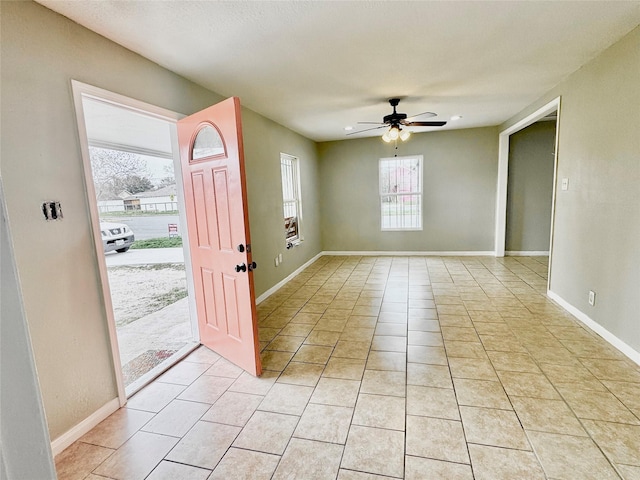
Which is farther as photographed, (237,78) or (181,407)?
(237,78)

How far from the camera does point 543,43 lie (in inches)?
96.3

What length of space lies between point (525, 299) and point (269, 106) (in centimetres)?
385

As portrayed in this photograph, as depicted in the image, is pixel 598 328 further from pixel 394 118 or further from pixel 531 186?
pixel 531 186

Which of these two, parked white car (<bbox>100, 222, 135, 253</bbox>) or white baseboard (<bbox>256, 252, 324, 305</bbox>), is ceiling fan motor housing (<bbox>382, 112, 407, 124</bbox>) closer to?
white baseboard (<bbox>256, 252, 324, 305</bbox>)

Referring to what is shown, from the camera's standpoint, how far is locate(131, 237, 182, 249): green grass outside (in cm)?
827

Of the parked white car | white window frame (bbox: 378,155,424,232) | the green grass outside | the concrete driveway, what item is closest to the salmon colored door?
the concrete driveway

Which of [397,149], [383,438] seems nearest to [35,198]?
[383,438]

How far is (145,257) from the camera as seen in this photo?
288 inches

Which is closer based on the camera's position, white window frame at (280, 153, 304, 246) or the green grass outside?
white window frame at (280, 153, 304, 246)

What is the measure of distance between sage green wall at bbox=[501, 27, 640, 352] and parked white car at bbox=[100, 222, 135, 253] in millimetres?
8001

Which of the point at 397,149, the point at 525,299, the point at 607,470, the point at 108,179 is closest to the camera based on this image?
the point at 607,470

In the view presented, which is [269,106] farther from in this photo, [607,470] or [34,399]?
[607,470]

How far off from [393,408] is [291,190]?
4.12 m

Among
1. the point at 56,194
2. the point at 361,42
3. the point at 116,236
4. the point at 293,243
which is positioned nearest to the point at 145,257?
the point at 116,236
